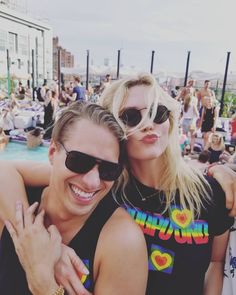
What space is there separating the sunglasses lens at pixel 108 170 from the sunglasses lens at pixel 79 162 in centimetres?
5

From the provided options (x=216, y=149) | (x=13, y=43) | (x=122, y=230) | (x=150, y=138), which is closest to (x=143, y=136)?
(x=150, y=138)

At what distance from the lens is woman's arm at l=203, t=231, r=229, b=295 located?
4.87ft

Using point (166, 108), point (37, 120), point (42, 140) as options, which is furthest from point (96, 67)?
point (166, 108)

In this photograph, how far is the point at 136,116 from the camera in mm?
1507

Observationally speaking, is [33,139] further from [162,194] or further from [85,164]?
[85,164]

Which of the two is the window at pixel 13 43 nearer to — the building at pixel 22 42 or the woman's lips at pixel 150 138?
the building at pixel 22 42

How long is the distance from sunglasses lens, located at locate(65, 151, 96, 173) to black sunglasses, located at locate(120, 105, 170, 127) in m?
0.33

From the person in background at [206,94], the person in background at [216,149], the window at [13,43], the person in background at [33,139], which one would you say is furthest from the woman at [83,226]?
the window at [13,43]

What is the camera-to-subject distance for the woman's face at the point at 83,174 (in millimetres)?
1256

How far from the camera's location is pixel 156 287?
1.39 meters

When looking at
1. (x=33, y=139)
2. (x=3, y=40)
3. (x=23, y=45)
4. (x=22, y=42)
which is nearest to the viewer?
(x=33, y=139)

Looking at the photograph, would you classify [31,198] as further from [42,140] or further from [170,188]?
[42,140]

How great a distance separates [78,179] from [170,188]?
0.54 m

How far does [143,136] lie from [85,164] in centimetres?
39
